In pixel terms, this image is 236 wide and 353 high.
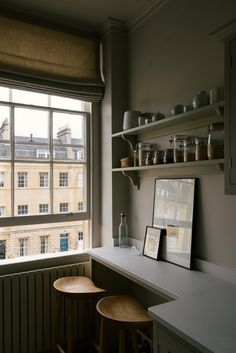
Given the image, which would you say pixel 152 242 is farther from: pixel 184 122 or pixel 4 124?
pixel 4 124

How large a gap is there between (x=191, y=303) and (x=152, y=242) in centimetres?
84

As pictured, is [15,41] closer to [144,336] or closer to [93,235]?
[93,235]

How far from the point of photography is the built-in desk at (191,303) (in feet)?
3.45

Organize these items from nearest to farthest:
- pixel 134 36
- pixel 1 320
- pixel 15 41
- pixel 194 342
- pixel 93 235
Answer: pixel 194 342 < pixel 1 320 < pixel 15 41 < pixel 134 36 < pixel 93 235

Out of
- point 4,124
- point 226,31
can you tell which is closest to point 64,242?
point 4,124

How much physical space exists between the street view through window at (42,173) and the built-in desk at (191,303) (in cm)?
69

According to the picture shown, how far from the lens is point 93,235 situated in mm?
2705

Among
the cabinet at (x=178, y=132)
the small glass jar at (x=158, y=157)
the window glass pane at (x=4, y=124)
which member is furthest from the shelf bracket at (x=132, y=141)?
the window glass pane at (x=4, y=124)

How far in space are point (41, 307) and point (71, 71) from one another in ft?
6.51

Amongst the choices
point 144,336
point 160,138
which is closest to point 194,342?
point 144,336

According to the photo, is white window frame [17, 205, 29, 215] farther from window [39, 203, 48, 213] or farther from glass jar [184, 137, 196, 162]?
glass jar [184, 137, 196, 162]

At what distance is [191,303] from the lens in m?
1.33

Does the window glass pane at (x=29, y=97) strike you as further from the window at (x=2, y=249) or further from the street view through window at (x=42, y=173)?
the window at (x=2, y=249)

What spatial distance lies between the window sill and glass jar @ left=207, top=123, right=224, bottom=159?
1.49m
